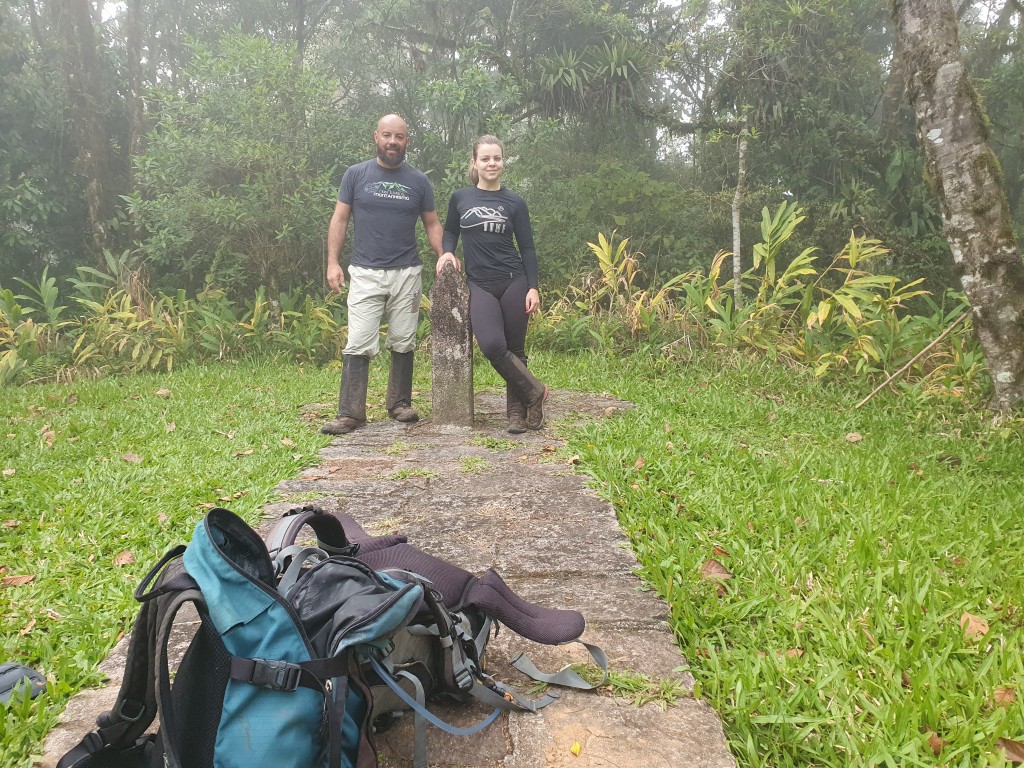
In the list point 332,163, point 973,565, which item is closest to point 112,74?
point 332,163

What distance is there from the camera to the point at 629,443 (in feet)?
14.2

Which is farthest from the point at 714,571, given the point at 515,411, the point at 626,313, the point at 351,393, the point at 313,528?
the point at 626,313

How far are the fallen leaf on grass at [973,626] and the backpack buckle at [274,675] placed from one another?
1872mm

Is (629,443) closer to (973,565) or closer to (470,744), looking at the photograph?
(973,565)

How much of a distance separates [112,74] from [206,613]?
46.8 ft

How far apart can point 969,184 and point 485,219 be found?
301 cm

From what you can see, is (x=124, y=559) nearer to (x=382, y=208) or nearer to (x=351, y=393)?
(x=351, y=393)

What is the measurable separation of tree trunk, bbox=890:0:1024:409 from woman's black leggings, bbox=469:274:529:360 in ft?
9.04

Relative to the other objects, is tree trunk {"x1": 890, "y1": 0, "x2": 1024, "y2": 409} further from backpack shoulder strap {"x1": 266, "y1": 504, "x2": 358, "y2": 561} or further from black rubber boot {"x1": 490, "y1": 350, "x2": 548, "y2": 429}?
backpack shoulder strap {"x1": 266, "y1": 504, "x2": 358, "y2": 561}

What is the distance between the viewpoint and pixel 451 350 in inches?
204

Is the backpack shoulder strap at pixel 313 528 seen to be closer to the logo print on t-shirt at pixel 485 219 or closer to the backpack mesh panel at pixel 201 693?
the backpack mesh panel at pixel 201 693

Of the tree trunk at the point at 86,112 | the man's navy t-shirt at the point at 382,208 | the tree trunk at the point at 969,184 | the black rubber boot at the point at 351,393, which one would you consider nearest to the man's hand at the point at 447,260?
the man's navy t-shirt at the point at 382,208

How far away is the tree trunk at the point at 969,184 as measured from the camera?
14.9 feet

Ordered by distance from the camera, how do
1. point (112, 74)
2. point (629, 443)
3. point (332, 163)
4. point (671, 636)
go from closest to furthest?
point (671, 636) → point (629, 443) → point (332, 163) → point (112, 74)
